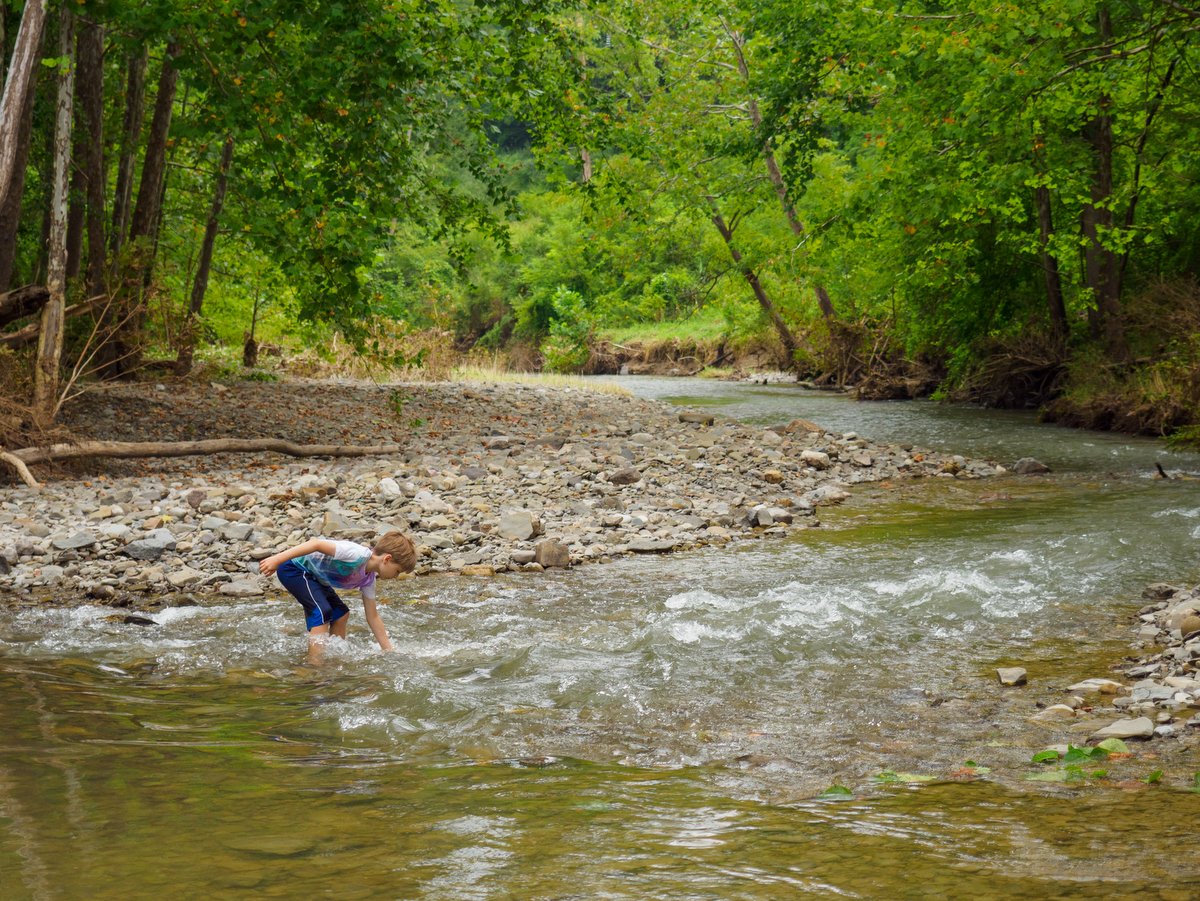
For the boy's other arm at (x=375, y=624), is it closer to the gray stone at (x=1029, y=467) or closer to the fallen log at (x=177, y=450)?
the fallen log at (x=177, y=450)

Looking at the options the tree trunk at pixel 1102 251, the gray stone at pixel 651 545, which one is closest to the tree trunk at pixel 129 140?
the gray stone at pixel 651 545

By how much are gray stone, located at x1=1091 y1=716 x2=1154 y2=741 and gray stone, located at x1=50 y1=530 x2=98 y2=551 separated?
22.7 feet

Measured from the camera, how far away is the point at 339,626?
623cm

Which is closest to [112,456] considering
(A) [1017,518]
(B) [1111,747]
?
(A) [1017,518]

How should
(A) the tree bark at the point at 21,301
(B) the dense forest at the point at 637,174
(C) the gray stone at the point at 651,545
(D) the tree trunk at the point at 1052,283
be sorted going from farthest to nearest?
(D) the tree trunk at the point at 1052,283 < (A) the tree bark at the point at 21,301 < (B) the dense forest at the point at 637,174 < (C) the gray stone at the point at 651,545

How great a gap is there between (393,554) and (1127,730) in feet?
12.5

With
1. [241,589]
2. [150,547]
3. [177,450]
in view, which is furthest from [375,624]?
[177,450]

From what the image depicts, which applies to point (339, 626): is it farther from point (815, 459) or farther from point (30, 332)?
point (815, 459)

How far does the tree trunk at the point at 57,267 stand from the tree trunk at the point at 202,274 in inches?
161

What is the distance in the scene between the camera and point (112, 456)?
10688 mm

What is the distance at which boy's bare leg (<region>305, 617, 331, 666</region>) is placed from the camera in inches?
230

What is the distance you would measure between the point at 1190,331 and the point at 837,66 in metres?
7.51

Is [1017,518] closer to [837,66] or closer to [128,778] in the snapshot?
[128,778]

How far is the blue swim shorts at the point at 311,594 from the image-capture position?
616cm
